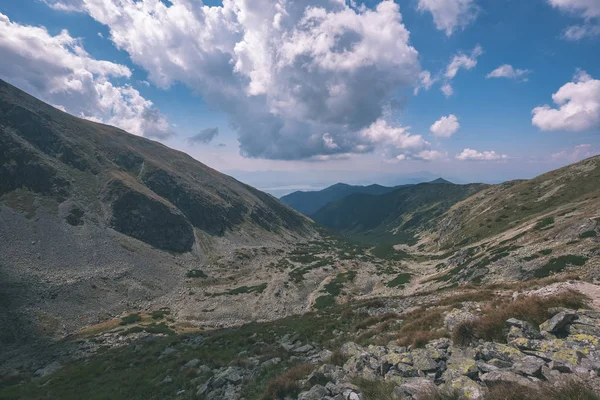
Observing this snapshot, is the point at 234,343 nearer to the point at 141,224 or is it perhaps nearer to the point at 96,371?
the point at 96,371

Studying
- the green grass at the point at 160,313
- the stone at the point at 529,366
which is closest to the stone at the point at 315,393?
the stone at the point at 529,366

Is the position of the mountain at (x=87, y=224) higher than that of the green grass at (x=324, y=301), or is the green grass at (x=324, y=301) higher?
the mountain at (x=87, y=224)

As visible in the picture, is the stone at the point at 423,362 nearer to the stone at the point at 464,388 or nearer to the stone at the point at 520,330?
the stone at the point at 464,388

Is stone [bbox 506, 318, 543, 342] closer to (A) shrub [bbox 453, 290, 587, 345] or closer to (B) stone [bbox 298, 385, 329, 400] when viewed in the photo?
(A) shrub [bbox 453, 290, 587, 345]

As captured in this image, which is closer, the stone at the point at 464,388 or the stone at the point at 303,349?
the stone at the point at 464,388

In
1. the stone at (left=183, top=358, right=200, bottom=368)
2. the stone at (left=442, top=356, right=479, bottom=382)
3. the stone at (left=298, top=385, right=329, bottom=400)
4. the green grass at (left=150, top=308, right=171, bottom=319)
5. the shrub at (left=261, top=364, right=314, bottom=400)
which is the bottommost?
the green grass at (left=150, top=308, right=171, bottom=319)

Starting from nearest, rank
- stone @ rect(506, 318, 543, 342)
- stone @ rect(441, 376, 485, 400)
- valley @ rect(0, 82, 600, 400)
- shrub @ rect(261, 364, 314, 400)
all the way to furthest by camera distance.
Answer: stone @ rect(441, 376, 485, 400)
stone @ rect(506, 318, 543, 342)
shrub @ rect(261, 364, 314, 400)
valley @ rect(0, 82, 600, 400)

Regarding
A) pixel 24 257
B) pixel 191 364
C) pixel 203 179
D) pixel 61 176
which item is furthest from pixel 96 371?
pixel 203 179

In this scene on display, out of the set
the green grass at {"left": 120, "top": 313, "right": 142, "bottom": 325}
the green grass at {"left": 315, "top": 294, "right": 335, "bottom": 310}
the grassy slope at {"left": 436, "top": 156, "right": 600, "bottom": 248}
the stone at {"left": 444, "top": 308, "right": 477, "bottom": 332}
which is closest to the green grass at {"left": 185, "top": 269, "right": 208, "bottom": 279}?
the green grass at {"left": 120, "top": 313, "right": 142, "bottom": 325}
